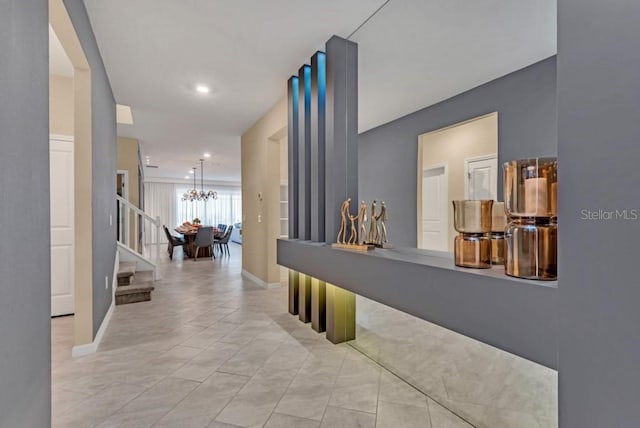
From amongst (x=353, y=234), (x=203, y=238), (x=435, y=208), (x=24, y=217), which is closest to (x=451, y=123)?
(x=435, y=208)

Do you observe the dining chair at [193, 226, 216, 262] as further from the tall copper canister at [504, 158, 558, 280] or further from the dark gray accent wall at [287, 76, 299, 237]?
the tall copper canister at [504, 158, 558, 280]

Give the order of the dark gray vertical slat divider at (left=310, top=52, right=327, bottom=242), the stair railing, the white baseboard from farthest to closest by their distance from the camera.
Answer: the stair railing, the dark gray vertical slat divider at (left=310, top=52, right=327, bottom=242), the white baseboard

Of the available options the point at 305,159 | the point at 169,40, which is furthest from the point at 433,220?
the point at 169,40

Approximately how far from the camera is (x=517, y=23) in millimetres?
1395

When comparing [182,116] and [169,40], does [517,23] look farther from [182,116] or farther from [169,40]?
[182,116]

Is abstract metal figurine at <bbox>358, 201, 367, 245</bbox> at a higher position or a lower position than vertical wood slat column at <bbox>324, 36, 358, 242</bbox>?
lower

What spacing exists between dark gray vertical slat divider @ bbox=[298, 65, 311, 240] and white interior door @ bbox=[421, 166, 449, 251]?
1642mm

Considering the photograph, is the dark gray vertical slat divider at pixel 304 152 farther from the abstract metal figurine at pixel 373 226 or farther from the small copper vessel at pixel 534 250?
the small copper vessel at pixel 534 250

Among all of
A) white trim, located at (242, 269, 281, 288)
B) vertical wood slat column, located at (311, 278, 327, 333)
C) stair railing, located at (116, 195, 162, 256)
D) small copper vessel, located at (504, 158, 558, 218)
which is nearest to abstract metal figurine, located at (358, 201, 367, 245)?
vertical wood slat column, located at (311, 278, 327, 333)

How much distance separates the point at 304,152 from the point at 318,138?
0.34 meters

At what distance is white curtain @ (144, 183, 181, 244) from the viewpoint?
12.3 m

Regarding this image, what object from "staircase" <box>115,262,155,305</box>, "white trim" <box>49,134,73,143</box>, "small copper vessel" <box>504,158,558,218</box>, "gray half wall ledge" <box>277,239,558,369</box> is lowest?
"staircase" <box>115,262,155,305</box>

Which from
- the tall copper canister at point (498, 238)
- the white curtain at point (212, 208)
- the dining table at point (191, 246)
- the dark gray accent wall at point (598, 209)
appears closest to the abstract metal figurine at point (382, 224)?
the tall copper canister at point (498, 238)

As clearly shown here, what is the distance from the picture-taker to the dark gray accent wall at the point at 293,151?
3545mm
